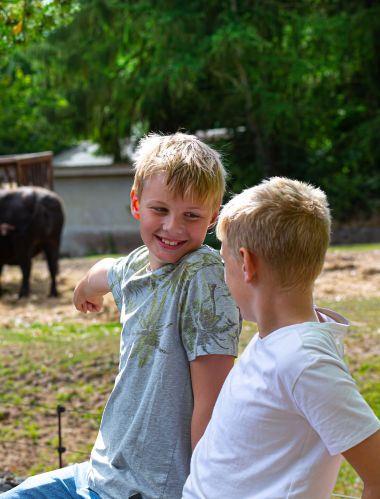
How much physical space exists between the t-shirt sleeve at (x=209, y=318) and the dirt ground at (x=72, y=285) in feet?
28.4

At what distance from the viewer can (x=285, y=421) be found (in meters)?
1.90

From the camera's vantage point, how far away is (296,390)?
1816 millimetres

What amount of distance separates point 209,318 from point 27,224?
43.0ft

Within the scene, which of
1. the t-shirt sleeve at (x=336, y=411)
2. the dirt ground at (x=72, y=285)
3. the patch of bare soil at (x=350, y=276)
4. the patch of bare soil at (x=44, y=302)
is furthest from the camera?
the patch of bare soil at (x=350, y=276)

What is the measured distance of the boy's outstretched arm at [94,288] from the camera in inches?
111

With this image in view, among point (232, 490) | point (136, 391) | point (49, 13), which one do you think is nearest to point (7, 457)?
point (49, 13)

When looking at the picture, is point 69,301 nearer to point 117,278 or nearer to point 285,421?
point 117,278

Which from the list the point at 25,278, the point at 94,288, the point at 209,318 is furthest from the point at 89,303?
the point at 25,278

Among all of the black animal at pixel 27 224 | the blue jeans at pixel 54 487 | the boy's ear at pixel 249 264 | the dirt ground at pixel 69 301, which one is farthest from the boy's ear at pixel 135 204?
the black animal at pixel 27 224

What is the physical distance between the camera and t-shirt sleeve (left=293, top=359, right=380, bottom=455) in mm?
1769

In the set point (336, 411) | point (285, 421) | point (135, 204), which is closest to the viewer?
point (336, 411)

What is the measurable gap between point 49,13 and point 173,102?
66.2 feet

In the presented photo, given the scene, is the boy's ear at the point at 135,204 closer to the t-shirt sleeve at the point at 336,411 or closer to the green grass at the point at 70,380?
the t-shirt sleeve at the point at 336,411

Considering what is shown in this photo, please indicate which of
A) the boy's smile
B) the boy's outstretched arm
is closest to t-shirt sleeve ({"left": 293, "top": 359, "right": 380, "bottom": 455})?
the boy's smile
